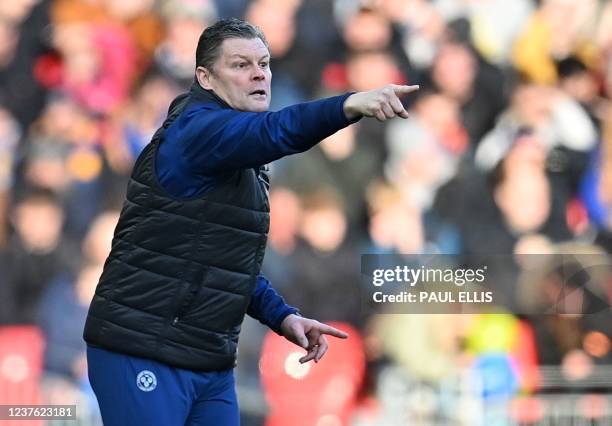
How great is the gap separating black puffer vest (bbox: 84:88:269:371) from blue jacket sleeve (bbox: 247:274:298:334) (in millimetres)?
390

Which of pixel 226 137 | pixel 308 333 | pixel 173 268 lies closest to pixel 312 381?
pixel 308 333

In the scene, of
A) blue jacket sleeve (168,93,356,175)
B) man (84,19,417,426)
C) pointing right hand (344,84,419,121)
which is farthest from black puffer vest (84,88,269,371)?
pointing right hand (344,84,419,121)

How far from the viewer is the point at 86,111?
20.4 feet

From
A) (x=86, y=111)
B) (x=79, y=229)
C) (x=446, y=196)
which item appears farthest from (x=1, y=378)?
(x=446, y=196)

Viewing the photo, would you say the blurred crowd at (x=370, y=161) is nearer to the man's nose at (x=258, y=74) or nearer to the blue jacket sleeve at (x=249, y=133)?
the man's nose at (x=258, y=74)

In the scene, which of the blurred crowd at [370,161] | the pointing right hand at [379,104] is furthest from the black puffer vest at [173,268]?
the blurred crowd at [370,161]

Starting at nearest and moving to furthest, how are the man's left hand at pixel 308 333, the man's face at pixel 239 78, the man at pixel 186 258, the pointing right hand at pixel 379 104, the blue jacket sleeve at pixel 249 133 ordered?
the pointing right hand at pixel 379 104 < the blue jacket sleeve at pixel 249 133 < the man at pixel 186 258 < the man's face at pixel 239 78 < the man's left hand at pixel 308 333

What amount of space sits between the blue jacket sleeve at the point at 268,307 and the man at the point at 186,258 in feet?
0.99

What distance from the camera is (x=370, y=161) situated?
626cm

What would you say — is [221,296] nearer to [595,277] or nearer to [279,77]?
[279,77]

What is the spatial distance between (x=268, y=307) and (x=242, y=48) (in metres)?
0.83

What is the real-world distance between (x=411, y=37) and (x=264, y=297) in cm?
276

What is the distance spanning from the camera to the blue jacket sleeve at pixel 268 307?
386 centimetres

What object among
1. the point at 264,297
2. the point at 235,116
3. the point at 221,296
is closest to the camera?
the point at 235,116
